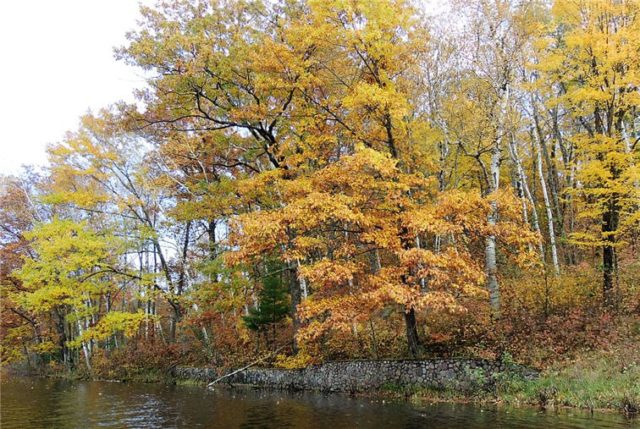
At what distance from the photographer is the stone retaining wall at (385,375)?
13125 mm

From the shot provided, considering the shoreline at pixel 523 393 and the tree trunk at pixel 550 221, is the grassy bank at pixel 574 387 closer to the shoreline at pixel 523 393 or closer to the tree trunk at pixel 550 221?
the shoreline at pixel 523 393

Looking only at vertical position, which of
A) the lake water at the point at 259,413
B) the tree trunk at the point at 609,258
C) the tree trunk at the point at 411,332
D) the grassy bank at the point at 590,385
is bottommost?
the lake water at the point at 259,413

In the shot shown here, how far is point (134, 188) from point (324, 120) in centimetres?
1191

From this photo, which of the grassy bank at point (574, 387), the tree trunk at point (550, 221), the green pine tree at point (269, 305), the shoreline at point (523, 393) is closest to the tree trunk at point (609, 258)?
the grassy bank at point (574, 387)

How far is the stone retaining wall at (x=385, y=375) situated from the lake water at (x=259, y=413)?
2.86ft

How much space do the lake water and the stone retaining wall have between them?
871mm

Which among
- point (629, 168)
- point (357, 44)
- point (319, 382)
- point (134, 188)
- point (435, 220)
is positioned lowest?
point (319, 382)

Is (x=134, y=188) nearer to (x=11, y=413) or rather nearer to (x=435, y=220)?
(x=11, y=413)

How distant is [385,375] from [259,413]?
14.9ft

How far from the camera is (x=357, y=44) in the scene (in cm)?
1438

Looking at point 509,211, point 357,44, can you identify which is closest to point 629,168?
point 509,211

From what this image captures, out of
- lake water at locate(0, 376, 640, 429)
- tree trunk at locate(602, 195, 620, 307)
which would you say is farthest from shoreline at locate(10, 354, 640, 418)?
tree trunk at locate(602, 195, 620, 307)

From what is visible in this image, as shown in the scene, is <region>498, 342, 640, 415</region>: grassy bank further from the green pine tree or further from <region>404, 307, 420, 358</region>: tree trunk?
the green pine tree

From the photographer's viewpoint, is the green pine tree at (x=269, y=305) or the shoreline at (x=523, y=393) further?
the green pine tree at (x=269, y=305)
